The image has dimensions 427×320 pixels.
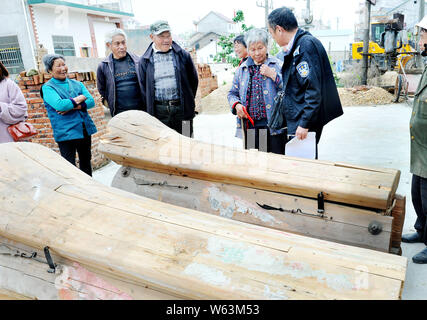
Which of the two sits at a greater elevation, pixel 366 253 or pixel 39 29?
pixel 39 29

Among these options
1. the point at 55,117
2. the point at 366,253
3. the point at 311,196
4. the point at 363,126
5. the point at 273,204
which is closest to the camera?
the point at 366,253

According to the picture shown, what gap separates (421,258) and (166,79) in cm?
271

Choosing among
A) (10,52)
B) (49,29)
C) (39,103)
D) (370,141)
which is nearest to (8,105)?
(39,103)

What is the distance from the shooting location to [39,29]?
16.0 meters

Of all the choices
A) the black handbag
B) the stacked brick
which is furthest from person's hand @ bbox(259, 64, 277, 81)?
the stacked brick

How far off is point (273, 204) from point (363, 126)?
5.42m

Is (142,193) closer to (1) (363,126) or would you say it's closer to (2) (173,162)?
(2) (173,162)

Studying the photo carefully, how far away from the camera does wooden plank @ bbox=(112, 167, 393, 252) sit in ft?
6.30

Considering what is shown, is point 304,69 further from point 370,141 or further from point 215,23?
point 215,23

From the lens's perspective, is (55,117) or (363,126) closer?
(55,117)

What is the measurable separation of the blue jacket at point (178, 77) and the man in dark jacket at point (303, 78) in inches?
48.2

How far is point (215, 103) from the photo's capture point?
10.1m
